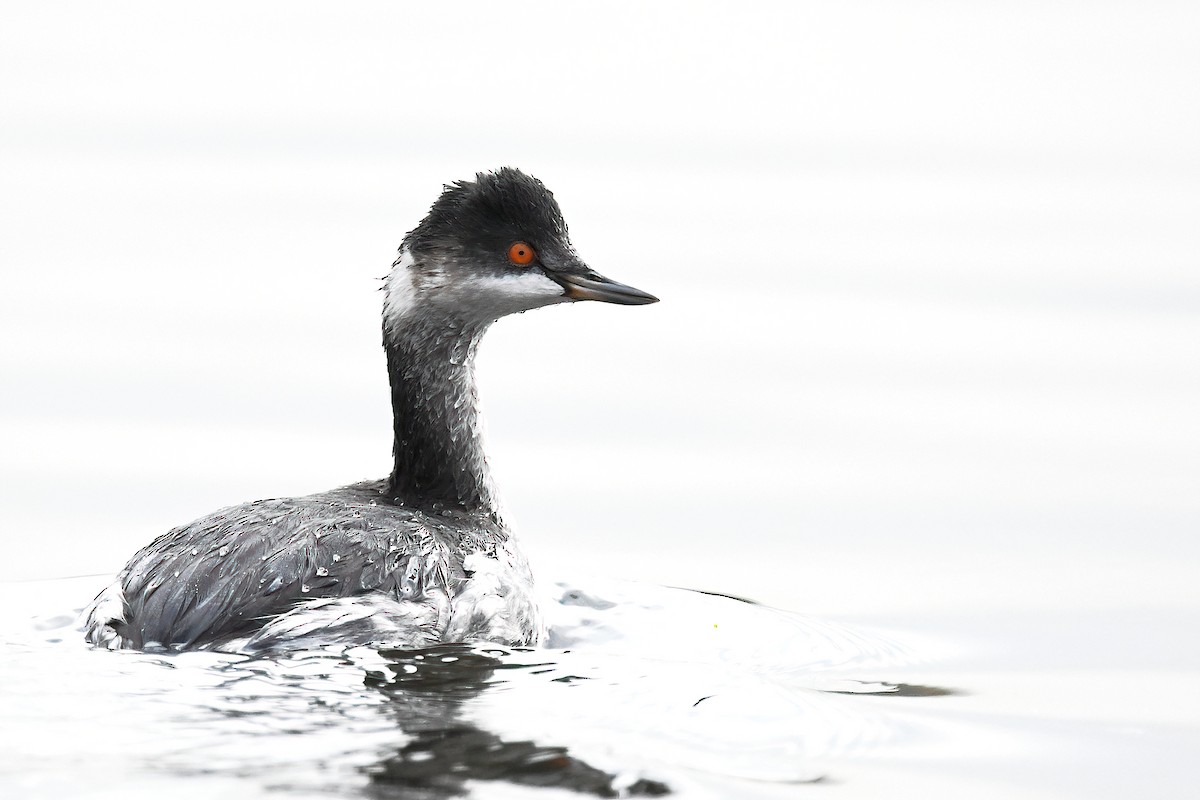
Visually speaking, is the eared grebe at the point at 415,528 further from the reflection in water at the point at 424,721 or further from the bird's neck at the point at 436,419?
the reflection in water at the point at 424,721

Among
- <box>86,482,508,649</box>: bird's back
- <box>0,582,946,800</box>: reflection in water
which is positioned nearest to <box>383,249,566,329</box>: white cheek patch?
<box>86,482,508,649</box>: bird's back

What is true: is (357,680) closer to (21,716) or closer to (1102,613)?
(21,716)

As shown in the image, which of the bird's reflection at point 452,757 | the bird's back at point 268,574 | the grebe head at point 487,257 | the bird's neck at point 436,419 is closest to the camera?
the bird's reflection at point 452,757

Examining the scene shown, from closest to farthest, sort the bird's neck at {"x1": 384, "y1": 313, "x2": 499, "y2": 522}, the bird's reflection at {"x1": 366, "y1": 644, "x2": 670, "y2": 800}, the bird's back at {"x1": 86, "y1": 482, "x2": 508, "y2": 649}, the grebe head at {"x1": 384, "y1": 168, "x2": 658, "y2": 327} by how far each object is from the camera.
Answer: the bird's reflection at {"x1": 366, "y1": 644, "x2": 670, "y2": 800} → the bird's back at {"x1": 86, "y1": 482, "x2": 508, "y2": 649} → the grebe head at {"x1": 384, "y1": 168, "x2": 658, "y2": 327} → the bird's neck at {"x1": 384, "y1": 313, "x2": 499, "y2": 522}

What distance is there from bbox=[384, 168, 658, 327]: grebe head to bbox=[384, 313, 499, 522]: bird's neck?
8 centimetres

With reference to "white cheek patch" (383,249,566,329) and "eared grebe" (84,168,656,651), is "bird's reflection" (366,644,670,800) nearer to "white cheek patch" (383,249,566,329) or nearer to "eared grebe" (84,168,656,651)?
"eared grebe" (84,168,656,651)

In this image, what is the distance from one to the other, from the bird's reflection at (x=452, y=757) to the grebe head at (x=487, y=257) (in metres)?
1.93

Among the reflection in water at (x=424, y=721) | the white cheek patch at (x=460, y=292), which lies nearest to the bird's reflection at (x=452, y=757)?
the reflection in water at (x=424, y=721)

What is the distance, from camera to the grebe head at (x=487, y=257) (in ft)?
27.4

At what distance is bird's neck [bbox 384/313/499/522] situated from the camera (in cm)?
847

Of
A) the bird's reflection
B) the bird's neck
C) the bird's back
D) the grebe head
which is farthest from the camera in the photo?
the bird's neck

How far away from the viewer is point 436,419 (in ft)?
27.9

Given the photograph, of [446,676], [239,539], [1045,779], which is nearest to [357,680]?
[446,676]

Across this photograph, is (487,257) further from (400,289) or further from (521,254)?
(400,289)
